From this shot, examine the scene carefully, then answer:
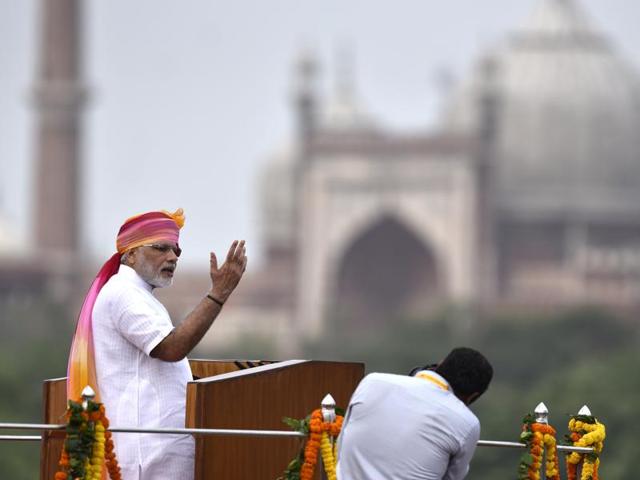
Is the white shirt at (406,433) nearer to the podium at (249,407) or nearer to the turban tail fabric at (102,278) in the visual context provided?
the podium at (249,407)

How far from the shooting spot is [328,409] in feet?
19.1

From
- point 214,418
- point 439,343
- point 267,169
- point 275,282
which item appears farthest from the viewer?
point 267,169

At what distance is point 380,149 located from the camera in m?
56.2

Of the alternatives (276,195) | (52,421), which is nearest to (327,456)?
(52,421)

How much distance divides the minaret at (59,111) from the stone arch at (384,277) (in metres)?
6.09

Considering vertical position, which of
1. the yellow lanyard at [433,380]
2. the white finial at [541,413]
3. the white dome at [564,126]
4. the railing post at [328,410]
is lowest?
the white finial at [541,413]

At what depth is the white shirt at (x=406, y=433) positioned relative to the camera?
566 centimetres

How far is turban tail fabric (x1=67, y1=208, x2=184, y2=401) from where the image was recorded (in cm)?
607

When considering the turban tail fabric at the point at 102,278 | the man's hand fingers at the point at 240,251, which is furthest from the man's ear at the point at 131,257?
A: the man's hand fingers at the point at 240,251

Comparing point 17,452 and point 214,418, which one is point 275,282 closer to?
point 17,452

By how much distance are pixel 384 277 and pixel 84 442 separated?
54.4 m

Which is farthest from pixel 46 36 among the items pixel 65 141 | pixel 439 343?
pixel 439 343

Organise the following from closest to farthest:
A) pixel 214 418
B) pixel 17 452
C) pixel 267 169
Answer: pixel 214 418 < pixel 17 452 < pixel 267 169

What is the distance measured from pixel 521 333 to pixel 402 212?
4191 mm
